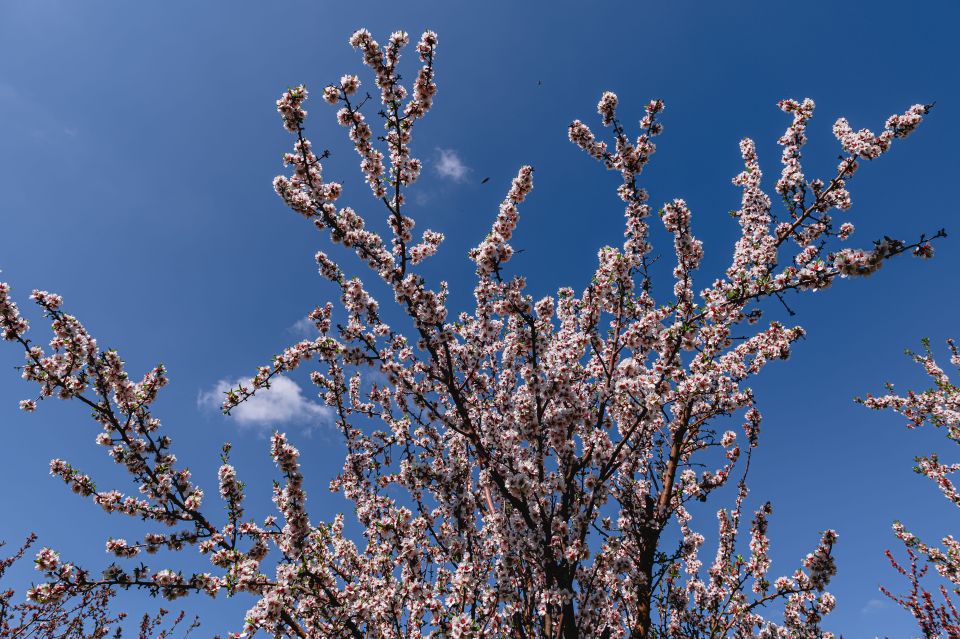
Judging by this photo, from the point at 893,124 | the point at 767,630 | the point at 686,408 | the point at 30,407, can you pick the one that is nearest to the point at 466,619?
the point at 686,408

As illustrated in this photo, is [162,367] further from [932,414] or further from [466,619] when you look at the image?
[932,414]

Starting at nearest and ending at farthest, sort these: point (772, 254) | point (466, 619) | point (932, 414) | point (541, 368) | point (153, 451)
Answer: point (466, 619), point (153, 451), point (541, 368), point (772, 254), point (932, 414)

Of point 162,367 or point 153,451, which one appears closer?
point 153,451

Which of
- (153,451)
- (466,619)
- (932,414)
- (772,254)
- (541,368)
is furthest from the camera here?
(932,414)

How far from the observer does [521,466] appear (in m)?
Result: 6.99

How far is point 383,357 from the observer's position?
7.49 m

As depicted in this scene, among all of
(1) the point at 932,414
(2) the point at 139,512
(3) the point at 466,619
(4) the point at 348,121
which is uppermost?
(1) the point at 932,414

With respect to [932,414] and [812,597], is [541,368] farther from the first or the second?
[932,414]

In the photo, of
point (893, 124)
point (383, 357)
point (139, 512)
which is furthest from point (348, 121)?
point (893, 124)

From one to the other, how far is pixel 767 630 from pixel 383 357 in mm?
→ 9109

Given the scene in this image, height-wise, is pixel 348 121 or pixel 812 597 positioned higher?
pixel 348 121

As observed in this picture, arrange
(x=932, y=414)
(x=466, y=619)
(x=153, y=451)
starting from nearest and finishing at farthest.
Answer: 1. (x=466, y=619)
2. (x=153, y=451)
3. (x=932, y=414)

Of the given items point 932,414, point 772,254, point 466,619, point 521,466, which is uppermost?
point 932,414

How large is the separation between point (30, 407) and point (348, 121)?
284 inches
